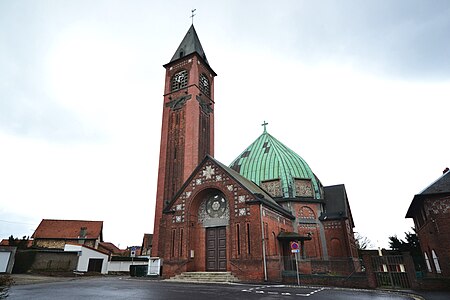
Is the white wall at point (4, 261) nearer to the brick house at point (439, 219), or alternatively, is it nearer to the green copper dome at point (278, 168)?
the green copper dome at point (278, 168)

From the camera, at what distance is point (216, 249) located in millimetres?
24422

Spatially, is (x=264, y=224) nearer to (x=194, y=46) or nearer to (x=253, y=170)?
(x=253, y=170)

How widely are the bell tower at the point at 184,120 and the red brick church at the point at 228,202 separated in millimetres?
144

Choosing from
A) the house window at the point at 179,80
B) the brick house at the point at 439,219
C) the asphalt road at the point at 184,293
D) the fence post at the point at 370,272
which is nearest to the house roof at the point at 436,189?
the brick house at the point at 439,219

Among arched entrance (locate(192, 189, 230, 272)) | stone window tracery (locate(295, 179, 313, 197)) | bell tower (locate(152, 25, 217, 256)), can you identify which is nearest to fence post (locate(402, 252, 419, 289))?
arched entrance (locate(192, 189, 230, 272))

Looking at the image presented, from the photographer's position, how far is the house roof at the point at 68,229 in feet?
177

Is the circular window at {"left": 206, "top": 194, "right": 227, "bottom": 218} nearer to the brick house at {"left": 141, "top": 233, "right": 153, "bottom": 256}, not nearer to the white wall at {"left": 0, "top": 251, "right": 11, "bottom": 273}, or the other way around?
the white wall at {"left": 0, "top": 251, "right": 11, "bottom": 273}

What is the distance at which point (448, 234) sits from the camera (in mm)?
19250

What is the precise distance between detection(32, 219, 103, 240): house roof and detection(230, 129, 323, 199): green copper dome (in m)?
32.8

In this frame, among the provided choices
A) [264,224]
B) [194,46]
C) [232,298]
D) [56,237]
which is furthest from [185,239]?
[56,237]

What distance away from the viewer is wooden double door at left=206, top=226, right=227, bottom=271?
2380cm

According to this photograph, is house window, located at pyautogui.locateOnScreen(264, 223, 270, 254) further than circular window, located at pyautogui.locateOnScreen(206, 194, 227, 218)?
No

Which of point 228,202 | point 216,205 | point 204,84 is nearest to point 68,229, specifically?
point 204,84

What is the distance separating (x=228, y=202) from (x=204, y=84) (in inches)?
1062
